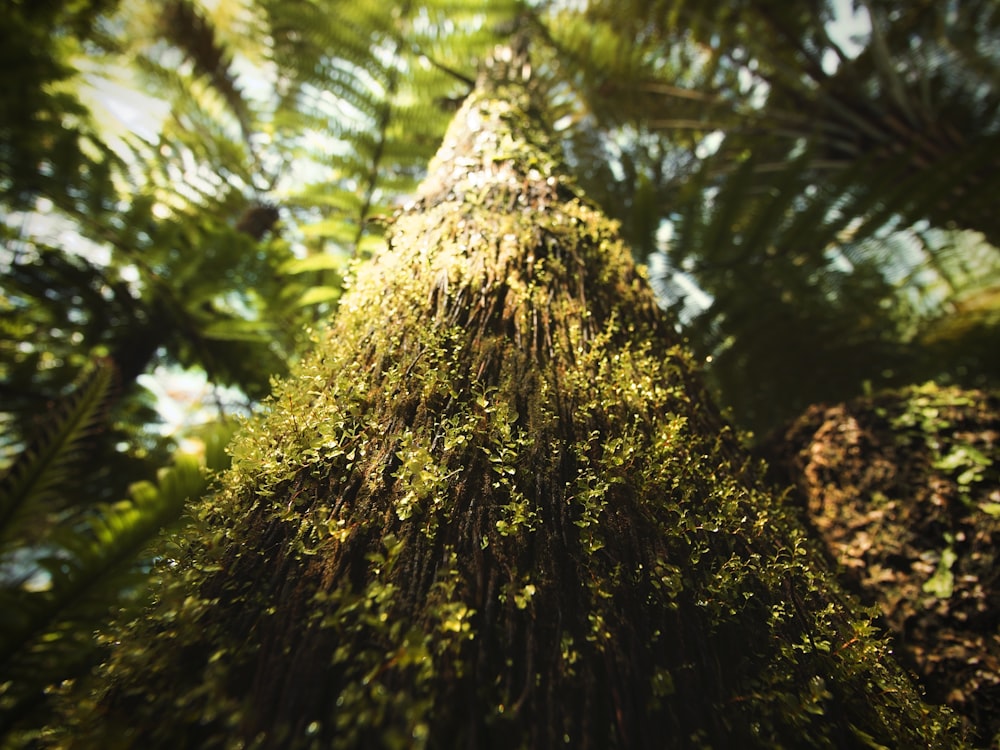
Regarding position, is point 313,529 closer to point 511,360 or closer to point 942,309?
point 511,360

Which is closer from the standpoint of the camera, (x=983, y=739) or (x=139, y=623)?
(x=139, y=623)

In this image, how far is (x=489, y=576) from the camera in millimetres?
779

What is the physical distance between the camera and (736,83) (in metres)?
4.79

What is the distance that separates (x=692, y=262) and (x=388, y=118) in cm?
254

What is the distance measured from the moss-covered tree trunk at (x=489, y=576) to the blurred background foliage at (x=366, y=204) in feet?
4.85

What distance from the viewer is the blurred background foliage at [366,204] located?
2875 millimetres

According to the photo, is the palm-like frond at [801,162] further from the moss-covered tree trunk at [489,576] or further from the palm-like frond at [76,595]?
the palm-like frond at [76,595]

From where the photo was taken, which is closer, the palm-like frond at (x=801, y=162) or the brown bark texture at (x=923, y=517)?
the brown bark texture at (x=923, y=517)

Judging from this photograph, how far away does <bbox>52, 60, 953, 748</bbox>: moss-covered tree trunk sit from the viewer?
2.05ft

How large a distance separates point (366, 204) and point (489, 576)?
2.88 m

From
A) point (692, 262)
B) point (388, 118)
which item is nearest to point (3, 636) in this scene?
point (388, 118)

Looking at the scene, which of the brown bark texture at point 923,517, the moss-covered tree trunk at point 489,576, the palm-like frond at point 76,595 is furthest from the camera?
the palm-like frond at point 76,595

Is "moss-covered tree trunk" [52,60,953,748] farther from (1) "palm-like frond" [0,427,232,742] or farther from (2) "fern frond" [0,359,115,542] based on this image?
(2) "fern frond" [0,359,115,542]

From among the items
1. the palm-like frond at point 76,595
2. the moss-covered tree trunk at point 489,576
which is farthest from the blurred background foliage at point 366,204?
the moss-covered tree trunk at point 489,576
